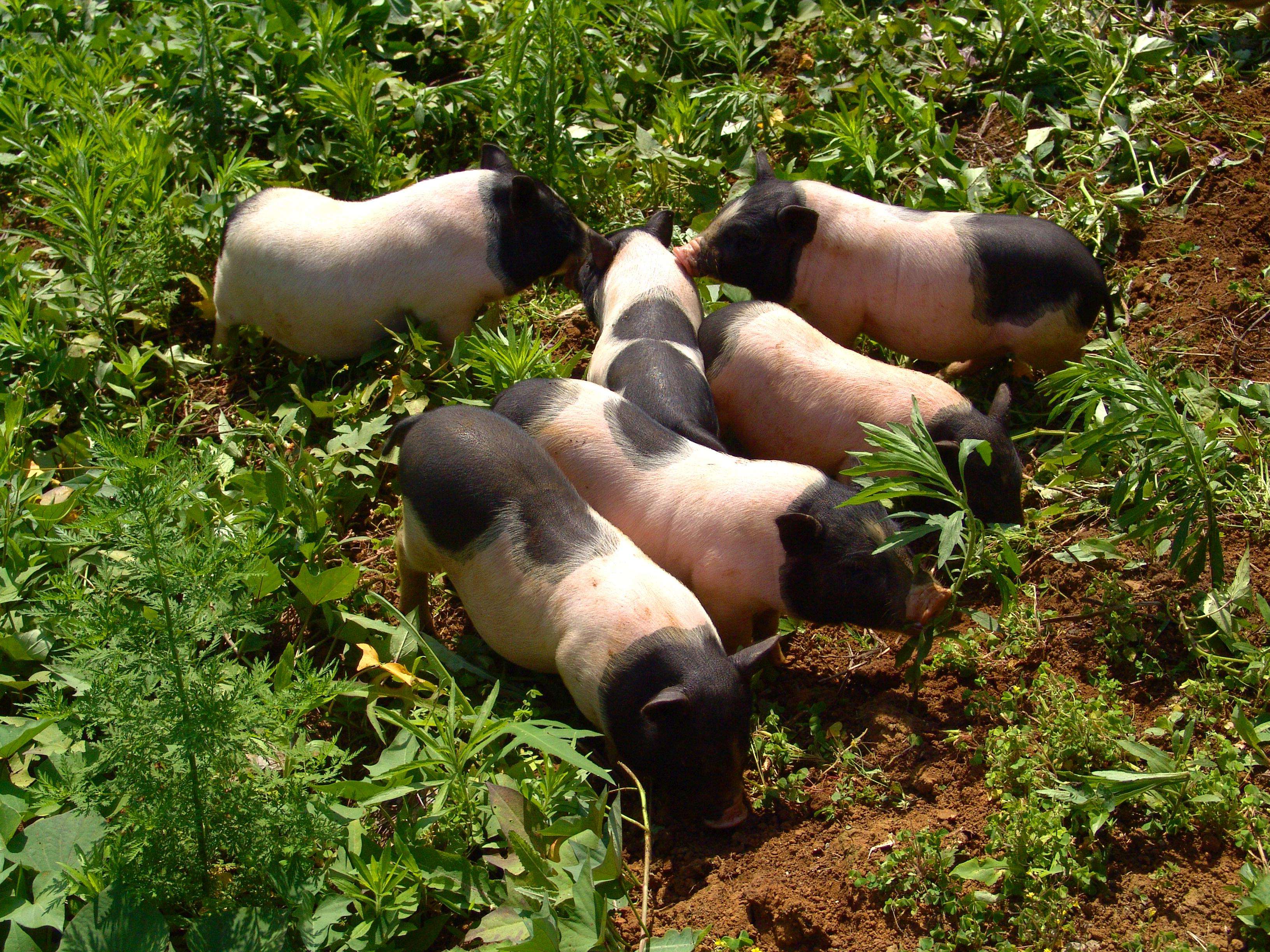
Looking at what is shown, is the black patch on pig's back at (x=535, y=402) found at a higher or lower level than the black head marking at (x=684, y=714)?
higher

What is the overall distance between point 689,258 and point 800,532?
2141 mm

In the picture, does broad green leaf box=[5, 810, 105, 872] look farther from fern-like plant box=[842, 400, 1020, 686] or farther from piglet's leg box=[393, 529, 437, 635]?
fern-like plant box=[842, 400, 1020, 686]

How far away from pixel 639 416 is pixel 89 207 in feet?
8.82

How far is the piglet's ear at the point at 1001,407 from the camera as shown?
4879 mm

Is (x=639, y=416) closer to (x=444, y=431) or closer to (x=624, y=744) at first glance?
(x=444, y=431)

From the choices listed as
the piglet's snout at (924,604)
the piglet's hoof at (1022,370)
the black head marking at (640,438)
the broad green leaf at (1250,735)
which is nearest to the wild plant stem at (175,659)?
the black head marking at (640,438)

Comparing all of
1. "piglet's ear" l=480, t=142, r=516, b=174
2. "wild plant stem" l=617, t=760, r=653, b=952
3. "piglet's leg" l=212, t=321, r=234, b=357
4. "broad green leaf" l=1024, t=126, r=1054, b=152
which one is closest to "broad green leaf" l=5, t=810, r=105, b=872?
"wild plant stem" l=617, t=760, r=653, b=952

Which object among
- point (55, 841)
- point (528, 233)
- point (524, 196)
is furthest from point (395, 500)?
point (55, 841)

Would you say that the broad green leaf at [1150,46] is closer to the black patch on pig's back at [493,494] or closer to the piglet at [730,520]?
the piglet at [730,520]

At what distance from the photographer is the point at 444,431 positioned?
170 inches

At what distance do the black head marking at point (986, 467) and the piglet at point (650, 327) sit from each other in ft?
3.34

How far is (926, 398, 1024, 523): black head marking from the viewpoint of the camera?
4.68 metres

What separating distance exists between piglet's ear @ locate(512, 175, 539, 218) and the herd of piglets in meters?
0.01

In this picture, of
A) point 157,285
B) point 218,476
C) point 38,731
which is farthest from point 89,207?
point 38,731
